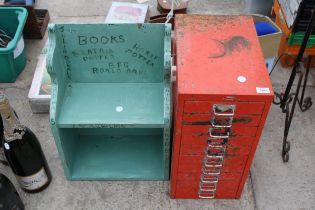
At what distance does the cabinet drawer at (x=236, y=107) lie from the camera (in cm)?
182

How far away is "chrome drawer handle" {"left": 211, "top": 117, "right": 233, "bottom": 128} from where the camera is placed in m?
1.91

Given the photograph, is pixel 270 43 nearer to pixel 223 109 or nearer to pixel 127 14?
pixel 223 109

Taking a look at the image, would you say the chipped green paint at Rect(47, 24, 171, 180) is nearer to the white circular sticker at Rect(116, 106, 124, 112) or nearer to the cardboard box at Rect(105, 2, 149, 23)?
the white circular sticker at Rect(116, 106, 124, 112)

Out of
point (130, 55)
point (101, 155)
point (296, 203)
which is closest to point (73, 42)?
point (130, 55)

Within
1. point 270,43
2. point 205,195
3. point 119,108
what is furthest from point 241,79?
point 270,43

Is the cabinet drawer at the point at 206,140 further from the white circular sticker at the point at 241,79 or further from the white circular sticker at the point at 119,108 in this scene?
the white circular sticker at the point at 119,108

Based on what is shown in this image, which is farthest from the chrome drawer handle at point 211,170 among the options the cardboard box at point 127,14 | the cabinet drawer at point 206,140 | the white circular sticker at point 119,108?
the cardboard box at point 127,14

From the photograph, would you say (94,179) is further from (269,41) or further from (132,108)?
(269,41)

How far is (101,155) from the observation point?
268 centimetres

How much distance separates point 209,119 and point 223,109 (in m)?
0.10

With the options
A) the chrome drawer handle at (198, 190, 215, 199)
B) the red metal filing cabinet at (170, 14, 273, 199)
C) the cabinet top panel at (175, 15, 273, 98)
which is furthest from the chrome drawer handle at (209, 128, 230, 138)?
the chrome drawer handle at (198, 190, 215, 199)

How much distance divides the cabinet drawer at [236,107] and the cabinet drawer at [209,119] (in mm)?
32

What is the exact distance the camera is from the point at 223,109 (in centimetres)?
185

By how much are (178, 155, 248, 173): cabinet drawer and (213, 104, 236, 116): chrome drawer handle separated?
37 cm
